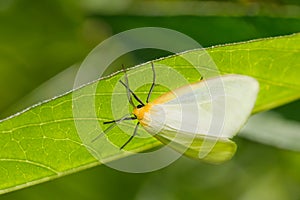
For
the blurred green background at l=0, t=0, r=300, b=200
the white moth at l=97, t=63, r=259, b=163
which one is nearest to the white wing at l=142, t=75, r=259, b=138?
the white moth at l=97, t=63, r=259, b=163

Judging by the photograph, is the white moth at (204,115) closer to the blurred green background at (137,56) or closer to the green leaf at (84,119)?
→ the green leaf at (84,119)

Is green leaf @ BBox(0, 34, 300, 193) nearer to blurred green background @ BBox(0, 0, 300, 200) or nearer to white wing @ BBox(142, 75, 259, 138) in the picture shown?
white wing @ BBox(142, 75, 259, 138)

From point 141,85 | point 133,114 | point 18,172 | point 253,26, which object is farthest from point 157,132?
point 253,26

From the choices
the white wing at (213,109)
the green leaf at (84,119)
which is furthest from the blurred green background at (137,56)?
the white wing at (213,109)

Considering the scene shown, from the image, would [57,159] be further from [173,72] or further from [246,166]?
[246,166]

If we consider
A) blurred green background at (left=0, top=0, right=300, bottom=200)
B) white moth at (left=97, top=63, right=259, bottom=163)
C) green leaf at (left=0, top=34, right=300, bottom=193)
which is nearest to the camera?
green leaf at (left=0, top=34, right=300, bottom=193)

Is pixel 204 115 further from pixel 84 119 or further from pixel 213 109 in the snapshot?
pixel 84 119
